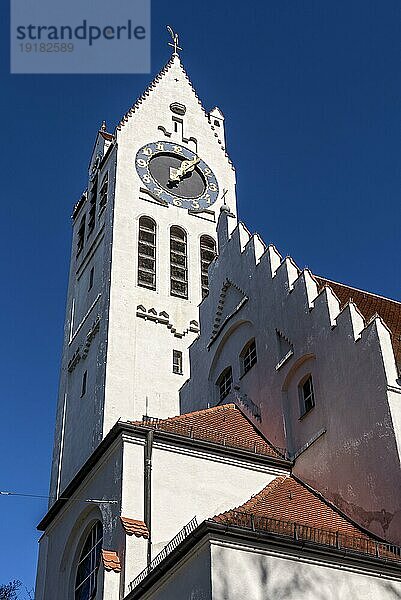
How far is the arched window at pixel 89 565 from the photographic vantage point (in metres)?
18.8

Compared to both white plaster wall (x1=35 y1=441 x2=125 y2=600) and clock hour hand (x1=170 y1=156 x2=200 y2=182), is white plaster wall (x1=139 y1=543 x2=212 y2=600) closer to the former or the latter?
white plaster wall (x1=35 y1=441 x2=125 y2=600)

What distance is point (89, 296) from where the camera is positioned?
36438mm

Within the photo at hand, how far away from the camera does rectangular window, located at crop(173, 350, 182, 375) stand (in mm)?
32719

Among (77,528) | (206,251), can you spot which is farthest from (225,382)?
(206,251)

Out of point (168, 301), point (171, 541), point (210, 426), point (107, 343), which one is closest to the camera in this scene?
point (171, 541)

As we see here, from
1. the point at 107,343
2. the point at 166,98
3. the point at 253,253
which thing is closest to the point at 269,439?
the point at 253,253

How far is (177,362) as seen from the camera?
108 ft

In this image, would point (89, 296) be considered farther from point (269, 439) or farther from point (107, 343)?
point (269, 439)

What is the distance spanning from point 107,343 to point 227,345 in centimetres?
773

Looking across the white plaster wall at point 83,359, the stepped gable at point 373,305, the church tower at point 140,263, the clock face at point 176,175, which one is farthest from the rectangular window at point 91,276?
the stepped gable at point 373,305

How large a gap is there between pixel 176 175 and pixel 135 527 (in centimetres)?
2414

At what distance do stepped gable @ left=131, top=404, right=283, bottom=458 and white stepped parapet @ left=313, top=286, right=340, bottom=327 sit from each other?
11.6ft

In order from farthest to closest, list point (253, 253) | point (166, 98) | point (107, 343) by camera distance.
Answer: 1. point (166, 98)
2. point (107, 343)
3. point (253, 253)

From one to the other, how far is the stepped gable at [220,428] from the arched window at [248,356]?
1550mm
